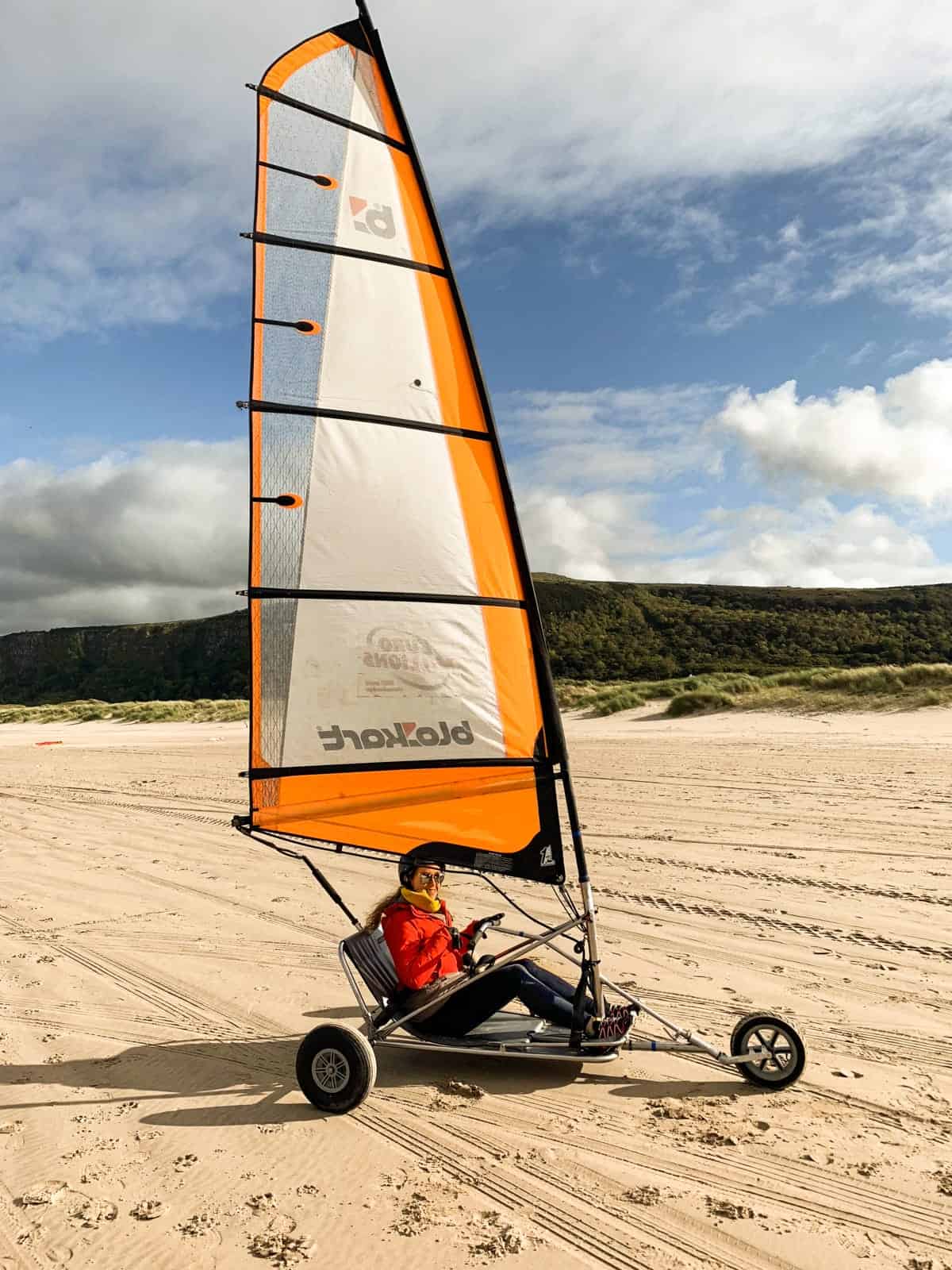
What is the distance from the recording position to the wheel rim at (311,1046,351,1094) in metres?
3.72

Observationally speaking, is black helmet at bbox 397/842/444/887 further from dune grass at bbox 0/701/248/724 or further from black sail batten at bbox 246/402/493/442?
dune grass at bbox 0/701/248/724

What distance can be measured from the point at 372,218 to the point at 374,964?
371 centimetres

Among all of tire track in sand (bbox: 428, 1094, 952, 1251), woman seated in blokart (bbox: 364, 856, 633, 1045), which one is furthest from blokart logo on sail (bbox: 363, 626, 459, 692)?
tire track in sand (bbox: 428, 1094, 952, 1251)

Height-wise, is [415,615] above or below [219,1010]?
above

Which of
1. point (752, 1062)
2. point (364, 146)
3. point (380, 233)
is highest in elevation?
point (364, 146)

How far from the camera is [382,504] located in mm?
4266

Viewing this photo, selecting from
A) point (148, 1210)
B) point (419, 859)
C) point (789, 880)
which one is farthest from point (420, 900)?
point (789, 880)

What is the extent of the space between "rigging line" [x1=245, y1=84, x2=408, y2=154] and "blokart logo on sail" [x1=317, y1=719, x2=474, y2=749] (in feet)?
9.79

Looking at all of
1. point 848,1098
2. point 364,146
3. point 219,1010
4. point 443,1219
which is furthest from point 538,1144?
point 364,146

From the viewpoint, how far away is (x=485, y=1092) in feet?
12.8

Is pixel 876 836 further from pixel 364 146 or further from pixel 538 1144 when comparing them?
pixel 364 146

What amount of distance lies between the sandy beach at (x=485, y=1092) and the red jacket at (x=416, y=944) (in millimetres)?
495

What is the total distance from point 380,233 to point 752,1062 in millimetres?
4298

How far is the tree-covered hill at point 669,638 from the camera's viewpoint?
49.0 metres
